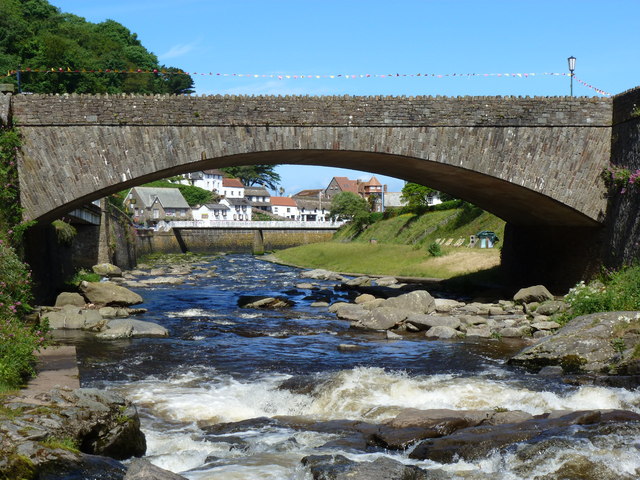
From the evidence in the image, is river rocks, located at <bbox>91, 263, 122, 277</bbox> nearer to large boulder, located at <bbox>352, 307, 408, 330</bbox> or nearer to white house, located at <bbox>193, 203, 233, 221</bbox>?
large boulder, located at <bbox>352, 307, 408, 330</bbox>

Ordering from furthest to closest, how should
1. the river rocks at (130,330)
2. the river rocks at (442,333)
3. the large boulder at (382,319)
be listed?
the large boulder at (382,319)
the river rocks at (442,333)
the river rocks at (130,330)

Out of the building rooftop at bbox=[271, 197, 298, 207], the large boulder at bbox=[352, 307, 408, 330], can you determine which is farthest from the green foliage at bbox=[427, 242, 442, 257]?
the building rooftop at bbox=[271, 197, 298, 207]

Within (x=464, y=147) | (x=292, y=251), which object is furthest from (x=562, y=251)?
(x=292, y=251)

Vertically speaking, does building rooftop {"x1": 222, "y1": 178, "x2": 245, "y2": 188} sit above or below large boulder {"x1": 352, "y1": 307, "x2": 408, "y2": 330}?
above

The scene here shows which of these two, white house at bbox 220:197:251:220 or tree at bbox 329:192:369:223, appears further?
white house at bbox 220:197:251:220

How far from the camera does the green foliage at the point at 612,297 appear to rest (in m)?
18.6

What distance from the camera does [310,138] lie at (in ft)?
78.7

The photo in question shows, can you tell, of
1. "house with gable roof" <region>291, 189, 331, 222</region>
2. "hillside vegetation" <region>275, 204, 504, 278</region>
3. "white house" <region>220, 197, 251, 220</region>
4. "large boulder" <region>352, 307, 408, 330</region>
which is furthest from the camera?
"house with gable roof" <region>291, 189, 331, 222</region>

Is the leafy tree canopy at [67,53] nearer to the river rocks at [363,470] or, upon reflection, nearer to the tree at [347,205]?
the tree at [347,205]

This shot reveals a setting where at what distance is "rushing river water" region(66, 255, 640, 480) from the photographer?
9.12 m

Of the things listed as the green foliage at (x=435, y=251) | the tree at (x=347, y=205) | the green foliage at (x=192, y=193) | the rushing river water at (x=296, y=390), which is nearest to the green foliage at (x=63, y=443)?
the rushing river water at (x=296, y=390)

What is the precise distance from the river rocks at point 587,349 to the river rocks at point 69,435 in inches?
384

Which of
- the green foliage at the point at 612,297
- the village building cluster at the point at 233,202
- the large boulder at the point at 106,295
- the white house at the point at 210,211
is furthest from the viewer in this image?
the white house at the point at 210,211

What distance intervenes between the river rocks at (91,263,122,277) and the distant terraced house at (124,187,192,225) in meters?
66.8
